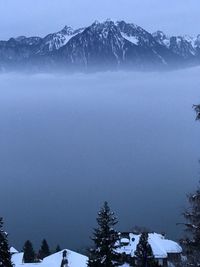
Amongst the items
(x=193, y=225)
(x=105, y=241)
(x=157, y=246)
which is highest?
(x=157, y=246)

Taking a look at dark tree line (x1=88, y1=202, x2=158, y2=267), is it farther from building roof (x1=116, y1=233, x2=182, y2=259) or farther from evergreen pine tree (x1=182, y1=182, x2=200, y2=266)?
building roof (x1=116, y1=233, x2=182, y2=259)

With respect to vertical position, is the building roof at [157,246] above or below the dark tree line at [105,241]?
above

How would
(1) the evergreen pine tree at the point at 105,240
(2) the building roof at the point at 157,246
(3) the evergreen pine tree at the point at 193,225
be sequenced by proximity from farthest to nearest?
(2) the building roof at the point at 157,246 → (1) the evergreen pine tree at the point at 105,240 → (3) the evergreen pine tree at the point at 193,225

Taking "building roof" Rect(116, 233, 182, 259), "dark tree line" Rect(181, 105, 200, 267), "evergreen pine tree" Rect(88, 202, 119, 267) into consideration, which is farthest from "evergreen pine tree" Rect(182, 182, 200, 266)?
"building roof" Rect(116, 233, 182, 259)

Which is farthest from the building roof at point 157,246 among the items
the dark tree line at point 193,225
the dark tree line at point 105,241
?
the dark tree line at point 193,225

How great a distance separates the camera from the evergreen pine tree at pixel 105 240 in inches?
672

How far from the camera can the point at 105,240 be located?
56.1 ft

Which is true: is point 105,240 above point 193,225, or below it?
above

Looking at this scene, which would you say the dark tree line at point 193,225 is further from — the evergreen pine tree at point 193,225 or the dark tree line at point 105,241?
the dark tree line at point 105,241

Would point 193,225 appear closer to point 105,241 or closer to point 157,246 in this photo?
point 105,241

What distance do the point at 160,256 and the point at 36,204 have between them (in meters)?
108

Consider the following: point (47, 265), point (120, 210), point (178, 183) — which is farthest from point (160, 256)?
point (178, 183)

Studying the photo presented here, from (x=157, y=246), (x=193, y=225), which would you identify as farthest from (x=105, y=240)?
(x=157, y=246)

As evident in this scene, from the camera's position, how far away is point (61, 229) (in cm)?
13338
